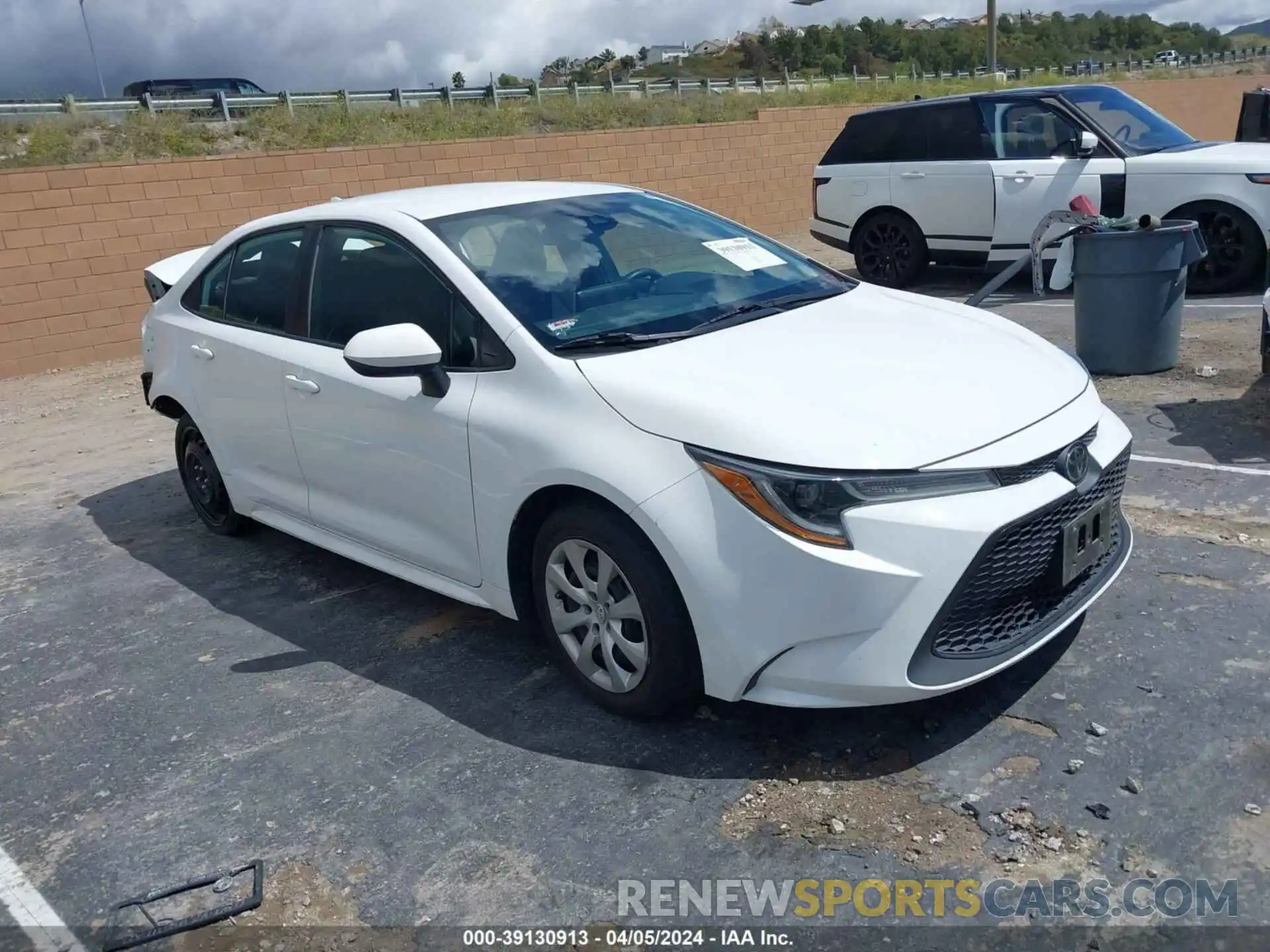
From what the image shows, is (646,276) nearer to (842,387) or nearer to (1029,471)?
(842,387)

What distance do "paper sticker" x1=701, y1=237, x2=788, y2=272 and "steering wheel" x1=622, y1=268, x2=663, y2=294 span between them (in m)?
0.36

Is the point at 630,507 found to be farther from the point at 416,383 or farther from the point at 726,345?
the point at 416,383

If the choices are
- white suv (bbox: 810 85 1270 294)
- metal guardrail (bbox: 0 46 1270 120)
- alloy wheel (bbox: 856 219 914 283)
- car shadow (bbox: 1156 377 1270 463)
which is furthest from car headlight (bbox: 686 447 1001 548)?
metal guardrail (bbox: 0 46 1270 120)

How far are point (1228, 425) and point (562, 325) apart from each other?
13.1 feet

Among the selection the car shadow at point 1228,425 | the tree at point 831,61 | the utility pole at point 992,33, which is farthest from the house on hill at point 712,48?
the car shadow at point 1228,425

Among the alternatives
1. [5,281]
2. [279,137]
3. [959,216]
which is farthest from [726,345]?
[279,137]

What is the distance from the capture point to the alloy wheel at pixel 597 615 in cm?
326

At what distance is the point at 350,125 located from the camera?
17.6 meters

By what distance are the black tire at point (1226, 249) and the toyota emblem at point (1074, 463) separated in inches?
263

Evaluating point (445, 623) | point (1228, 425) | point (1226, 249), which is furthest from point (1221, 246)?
point (445, 623)

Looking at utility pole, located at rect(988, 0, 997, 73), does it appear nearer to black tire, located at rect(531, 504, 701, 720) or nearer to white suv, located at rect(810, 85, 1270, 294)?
white suv, located at rect(810, 85, 1270, 294)

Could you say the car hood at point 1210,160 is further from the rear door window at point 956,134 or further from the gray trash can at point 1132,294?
the gray trash can at point 1132,294

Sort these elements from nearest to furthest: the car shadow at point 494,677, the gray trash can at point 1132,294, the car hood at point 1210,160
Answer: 1. the car shadow at point 494,677
2. the gray trash can at point 1132,294
3. the car hood at point 1210,160

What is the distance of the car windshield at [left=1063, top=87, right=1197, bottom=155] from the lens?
9469 mm
